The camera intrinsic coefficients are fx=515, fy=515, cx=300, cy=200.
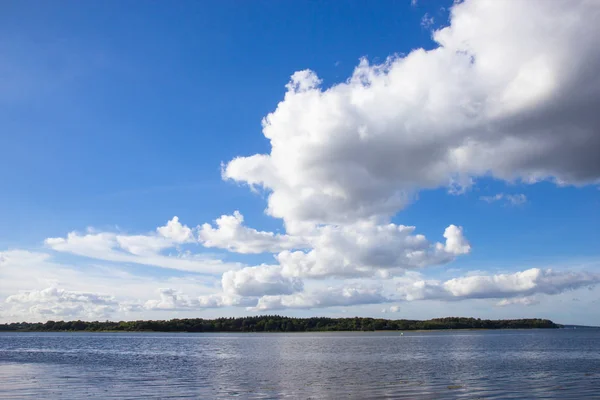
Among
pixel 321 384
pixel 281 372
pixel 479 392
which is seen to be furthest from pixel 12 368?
pixel 479 392

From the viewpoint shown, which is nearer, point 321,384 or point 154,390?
point 154,390

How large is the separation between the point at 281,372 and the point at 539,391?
27.5 m

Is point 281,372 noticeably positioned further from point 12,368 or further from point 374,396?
point 12,368

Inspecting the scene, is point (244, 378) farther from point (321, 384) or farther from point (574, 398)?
point (574, 398)

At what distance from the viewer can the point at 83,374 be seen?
183 feet

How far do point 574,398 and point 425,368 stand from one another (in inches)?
1059

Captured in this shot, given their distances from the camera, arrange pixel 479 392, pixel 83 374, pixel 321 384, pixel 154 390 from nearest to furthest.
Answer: pixel 479 392, pixel 154 390, pixel 321 384, pixel 83 374

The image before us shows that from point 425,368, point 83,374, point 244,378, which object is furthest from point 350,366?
point 83,374

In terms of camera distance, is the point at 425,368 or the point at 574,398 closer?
the point at 574,398

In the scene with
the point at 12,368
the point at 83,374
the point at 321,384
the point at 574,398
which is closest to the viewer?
the point at 574,398

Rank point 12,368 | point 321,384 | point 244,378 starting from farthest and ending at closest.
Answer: point 12,368
point 244,378
point 321,384

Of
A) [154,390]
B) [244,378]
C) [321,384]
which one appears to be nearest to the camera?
[154,390]

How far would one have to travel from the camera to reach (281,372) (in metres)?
57.4

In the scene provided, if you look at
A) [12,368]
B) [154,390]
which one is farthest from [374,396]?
[12,368]
